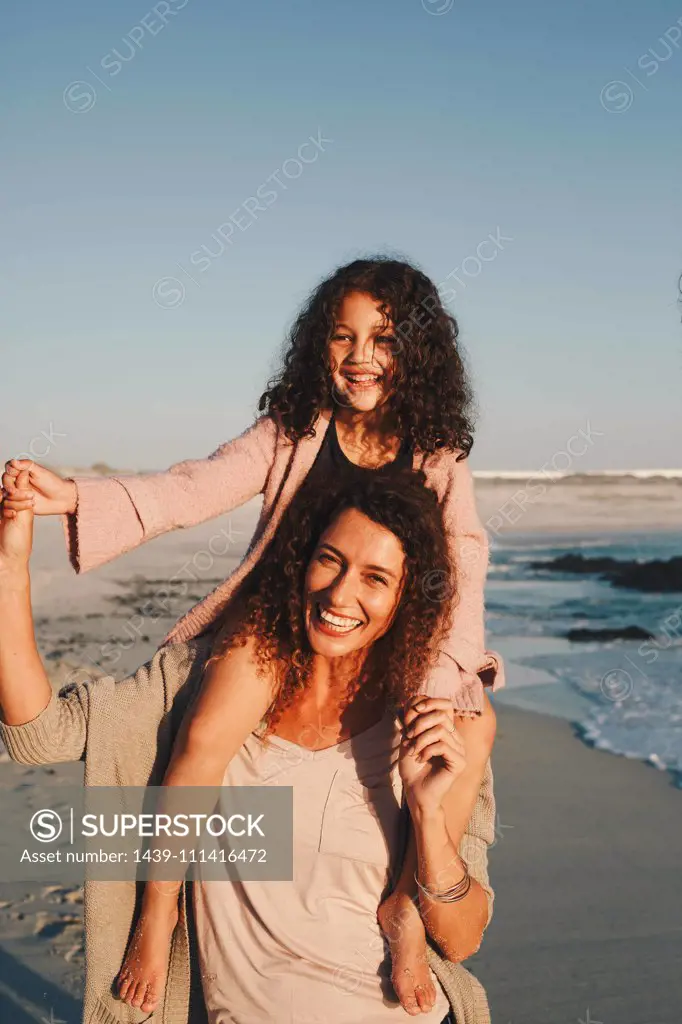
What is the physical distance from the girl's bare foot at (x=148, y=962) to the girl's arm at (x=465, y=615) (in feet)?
2.94

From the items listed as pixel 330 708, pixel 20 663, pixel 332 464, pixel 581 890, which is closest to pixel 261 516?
pixel 332 464

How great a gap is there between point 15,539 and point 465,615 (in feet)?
4.05

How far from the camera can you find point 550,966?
4.38m

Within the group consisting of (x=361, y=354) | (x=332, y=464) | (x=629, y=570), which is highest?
(x=629, y=570)

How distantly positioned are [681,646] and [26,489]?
9.28 meters

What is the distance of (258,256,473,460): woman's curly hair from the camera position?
131 inches

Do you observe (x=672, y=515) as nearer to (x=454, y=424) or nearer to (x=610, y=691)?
(x=610, y=691)

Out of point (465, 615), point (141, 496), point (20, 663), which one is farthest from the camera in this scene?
point (465, 615)

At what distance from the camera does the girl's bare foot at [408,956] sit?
2.67 meters

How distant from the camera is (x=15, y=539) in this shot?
2.54 metres

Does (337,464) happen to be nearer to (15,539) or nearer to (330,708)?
(330,708)

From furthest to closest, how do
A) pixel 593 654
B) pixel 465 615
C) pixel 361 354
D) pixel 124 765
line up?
1. pixel 593 654
2. pixel 361 354
3. pixel 465 615
4. pixel 124 765

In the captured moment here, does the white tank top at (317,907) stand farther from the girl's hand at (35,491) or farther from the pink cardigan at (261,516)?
the girl's hand at (35,491)

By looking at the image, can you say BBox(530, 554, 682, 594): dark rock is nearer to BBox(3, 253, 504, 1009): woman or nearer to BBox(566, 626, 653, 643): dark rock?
BBox(566, 626, 653, 643): dark rock
